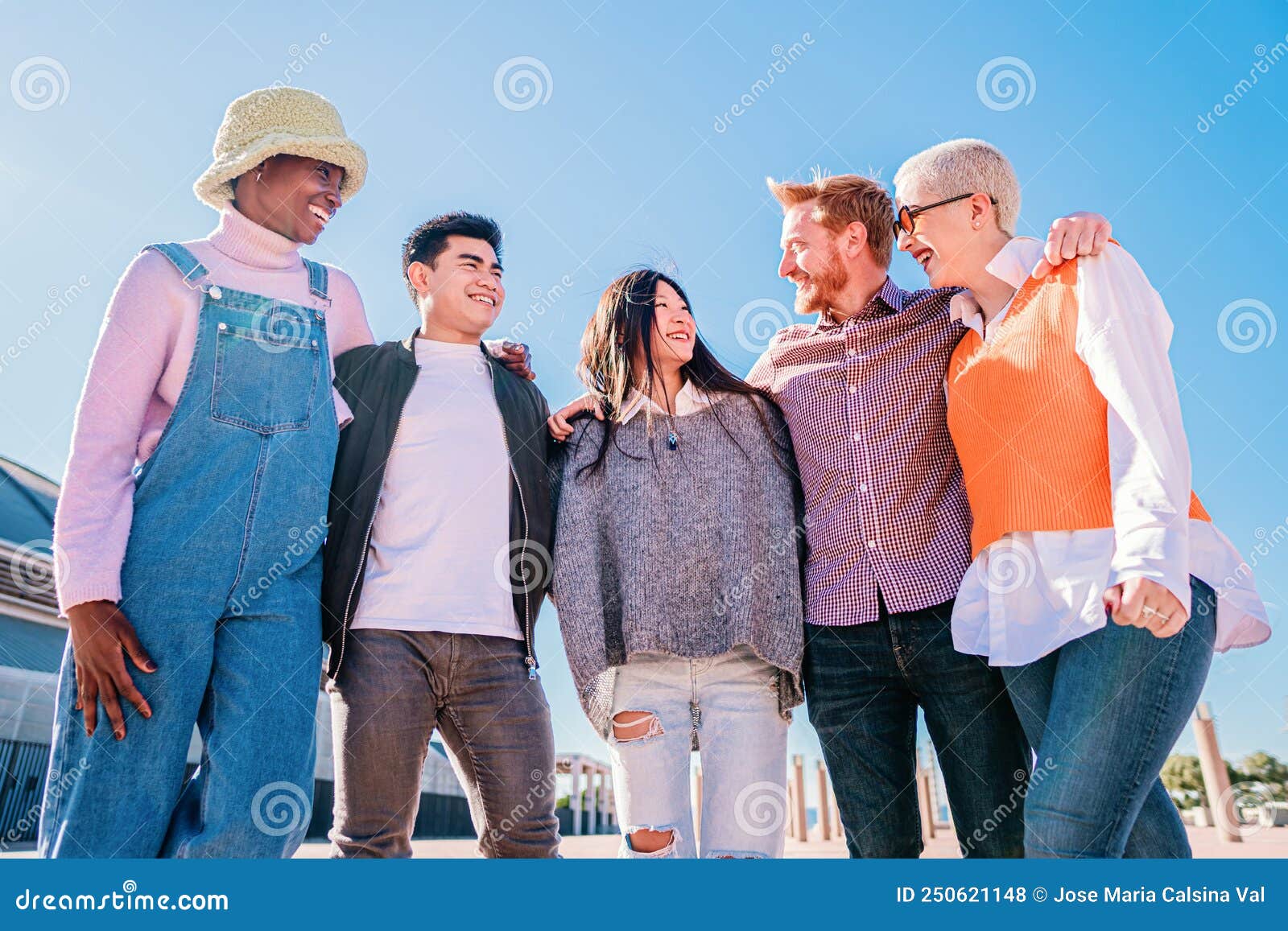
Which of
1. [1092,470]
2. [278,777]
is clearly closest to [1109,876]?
[1092,470]

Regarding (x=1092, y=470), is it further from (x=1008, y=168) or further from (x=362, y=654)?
(x=362, y=654)

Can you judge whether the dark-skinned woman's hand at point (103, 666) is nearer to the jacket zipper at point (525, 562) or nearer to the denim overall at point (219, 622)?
the denim overall at point (219, 622)

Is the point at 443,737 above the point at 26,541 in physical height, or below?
below

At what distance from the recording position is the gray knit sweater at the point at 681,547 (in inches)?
121

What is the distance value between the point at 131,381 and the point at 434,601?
1103mm

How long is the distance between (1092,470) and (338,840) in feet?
7.92

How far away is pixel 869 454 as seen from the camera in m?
3.31

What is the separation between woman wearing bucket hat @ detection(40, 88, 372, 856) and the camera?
2527 millimetres

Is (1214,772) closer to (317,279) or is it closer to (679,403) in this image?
(679,403)

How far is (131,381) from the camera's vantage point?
283 centimetres

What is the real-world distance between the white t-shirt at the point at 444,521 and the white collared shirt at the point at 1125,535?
5.17 ft

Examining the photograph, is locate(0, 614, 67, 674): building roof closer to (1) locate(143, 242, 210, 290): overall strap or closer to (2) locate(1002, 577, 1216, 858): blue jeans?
(1) locate(143, 242, 210, 290): overall strap

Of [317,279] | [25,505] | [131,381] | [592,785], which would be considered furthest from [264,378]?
[592,785]

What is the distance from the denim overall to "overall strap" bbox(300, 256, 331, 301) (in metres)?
0.24
